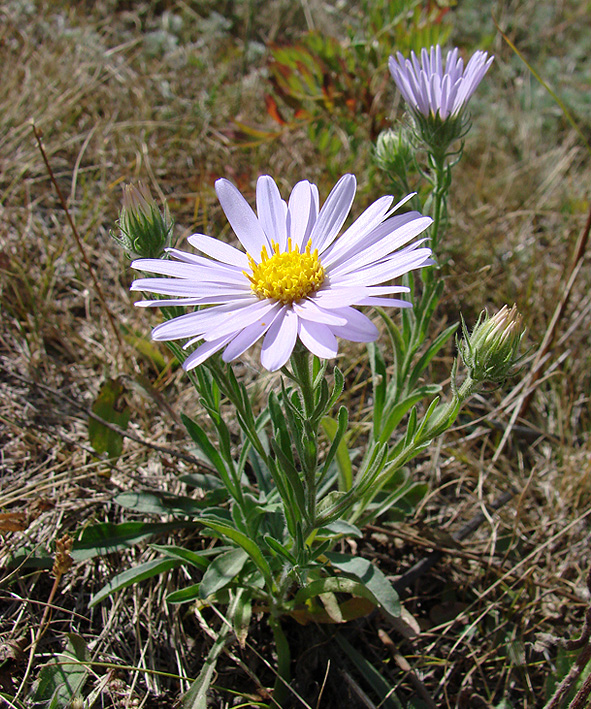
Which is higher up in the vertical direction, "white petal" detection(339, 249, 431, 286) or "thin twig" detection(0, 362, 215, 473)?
"white petal" detection(339, 249, 431, 286)

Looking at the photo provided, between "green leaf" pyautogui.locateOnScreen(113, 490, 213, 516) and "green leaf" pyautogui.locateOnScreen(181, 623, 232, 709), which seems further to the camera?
"green leaf" pyautogui.locateOnScreen(113, 490, 213, 516)

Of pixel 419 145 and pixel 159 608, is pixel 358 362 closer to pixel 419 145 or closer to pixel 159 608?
pixel 419 145

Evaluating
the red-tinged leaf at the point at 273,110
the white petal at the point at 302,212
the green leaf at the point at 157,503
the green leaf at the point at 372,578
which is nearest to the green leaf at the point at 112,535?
the green leaf at the point at 157,503

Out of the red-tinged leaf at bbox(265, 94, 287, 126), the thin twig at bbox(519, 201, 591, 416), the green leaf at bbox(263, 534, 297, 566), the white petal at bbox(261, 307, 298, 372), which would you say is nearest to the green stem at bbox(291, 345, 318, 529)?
the white petal at bbox(261, 307, 298, 372)

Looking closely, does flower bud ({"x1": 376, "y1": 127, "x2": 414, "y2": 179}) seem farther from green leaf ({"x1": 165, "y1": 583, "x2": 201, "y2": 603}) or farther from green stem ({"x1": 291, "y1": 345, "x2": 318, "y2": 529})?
green leaf ({"x1": 165, "y1": 583, "x2": 201, "y2": 603})

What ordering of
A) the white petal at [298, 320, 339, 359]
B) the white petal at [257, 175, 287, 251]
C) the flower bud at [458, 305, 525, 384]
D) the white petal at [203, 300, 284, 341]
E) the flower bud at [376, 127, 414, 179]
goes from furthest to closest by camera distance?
1. the flower bud at [376, 127, 414, 179]
2. the white petal at [257, 175, 287, 251]
3. the flower bud at [458, 305, 525, 384]
4. the white petal at [203, 300, 284, 341]
5. the white petal at [298, 320, 339, 359]

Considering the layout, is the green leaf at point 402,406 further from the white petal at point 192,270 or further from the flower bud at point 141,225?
the flower bud at point 141,225

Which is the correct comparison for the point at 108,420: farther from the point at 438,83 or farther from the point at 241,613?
the point at 438,83

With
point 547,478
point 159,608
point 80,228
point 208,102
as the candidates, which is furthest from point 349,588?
point 208,102
